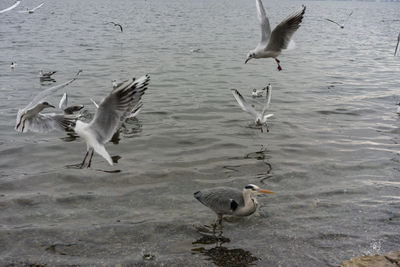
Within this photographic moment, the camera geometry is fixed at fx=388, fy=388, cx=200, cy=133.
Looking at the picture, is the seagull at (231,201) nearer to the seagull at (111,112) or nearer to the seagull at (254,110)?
the seagull at (111,112)

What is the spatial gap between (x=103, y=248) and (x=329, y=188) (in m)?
4.76

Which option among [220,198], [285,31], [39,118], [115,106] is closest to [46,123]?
[39,118]

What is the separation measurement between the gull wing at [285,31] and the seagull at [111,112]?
4.78 metres

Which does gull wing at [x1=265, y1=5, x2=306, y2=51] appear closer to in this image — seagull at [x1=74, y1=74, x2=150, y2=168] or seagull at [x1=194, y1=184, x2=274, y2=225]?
seagull at [x1=74, y1=74, x2=150, y2=168]

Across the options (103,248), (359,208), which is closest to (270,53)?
(359,208)

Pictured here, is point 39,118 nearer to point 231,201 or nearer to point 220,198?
point 220,198

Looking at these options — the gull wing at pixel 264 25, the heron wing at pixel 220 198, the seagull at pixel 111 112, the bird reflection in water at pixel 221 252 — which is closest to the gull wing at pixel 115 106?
the seagull at pixel 111 112

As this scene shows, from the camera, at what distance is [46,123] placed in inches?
375

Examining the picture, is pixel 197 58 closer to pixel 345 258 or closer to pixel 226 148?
pixel 226 148

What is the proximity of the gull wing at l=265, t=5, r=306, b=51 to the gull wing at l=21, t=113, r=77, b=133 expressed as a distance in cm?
558

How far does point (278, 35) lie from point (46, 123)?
6.32 m

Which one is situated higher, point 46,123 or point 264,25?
point 264,25

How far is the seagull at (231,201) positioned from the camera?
654 cm

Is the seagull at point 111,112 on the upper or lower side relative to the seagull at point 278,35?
lower
